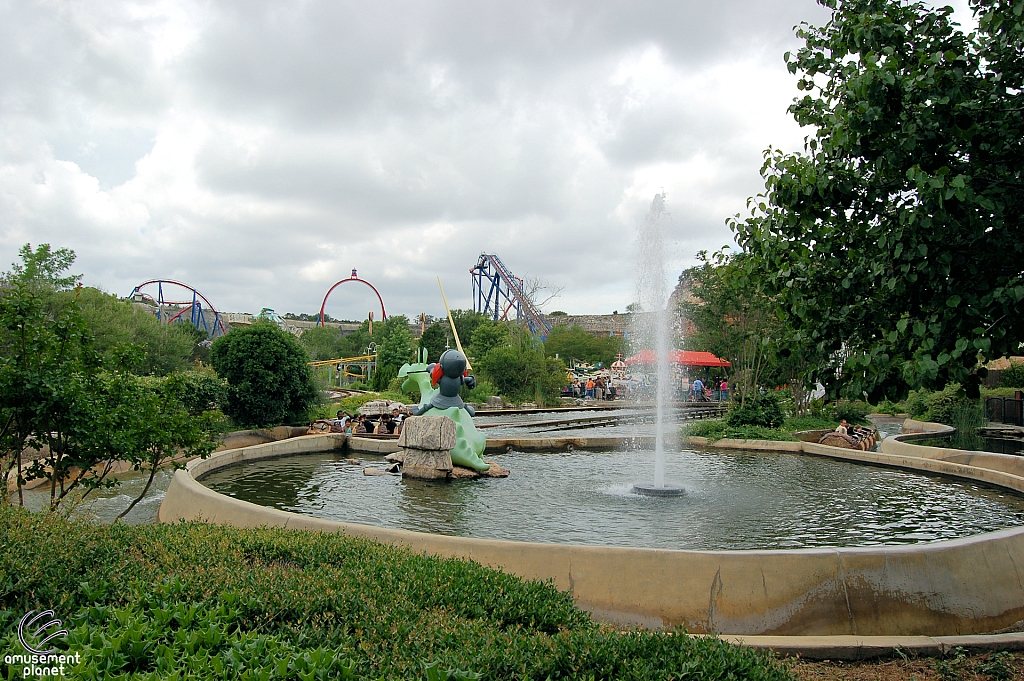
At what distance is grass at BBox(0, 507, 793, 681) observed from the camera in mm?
3117

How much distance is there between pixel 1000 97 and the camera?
172 inches

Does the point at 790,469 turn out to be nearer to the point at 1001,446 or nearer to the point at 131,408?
the point at 1001,446

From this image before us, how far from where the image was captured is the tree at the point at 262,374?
17984 mm

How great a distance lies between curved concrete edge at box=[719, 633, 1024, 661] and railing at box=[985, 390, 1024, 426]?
87.4ft

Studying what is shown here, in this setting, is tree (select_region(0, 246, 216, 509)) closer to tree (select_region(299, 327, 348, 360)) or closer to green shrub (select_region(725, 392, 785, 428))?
green shrub (select_region(725, 392, 785, 428))

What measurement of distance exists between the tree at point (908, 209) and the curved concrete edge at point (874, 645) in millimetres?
1969

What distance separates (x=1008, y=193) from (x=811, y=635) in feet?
11.7

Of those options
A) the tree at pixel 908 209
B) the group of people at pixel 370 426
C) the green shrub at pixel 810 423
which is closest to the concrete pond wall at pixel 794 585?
the tree at pixel 908 209

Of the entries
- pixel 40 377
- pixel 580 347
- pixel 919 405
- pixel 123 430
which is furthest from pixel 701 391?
pixel 40 377

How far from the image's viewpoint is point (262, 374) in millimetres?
18000

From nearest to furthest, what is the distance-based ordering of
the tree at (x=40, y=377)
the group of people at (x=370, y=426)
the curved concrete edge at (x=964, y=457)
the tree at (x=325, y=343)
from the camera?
the tree at (x=40, y=377)
the curved concrete edge at (x=964, y=457)
the group of people at (x=370, y=426)
the tree at (x=325, y=343)

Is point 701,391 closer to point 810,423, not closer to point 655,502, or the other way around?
point 810,423

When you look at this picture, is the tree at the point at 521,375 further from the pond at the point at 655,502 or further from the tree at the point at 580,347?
the tree at the point at 580,347

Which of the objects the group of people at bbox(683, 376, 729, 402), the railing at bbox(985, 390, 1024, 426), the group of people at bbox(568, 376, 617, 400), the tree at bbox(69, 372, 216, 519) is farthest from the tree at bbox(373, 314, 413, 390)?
the tree at bbox(69, 372, 216, 519)
